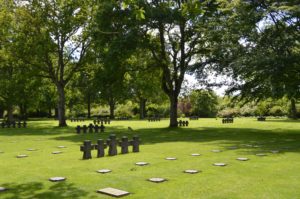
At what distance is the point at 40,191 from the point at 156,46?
22.3 meters

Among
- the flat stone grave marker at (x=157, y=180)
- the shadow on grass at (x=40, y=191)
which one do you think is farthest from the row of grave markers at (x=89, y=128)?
the flat stone grave marker at (x=157, y=180)

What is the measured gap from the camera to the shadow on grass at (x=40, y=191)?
670 centimetres

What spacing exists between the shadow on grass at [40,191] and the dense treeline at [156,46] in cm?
875

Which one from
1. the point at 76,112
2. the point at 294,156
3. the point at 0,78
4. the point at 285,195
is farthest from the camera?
the point at 76,112

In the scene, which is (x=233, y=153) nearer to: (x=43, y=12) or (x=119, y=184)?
(x=119, y=184)

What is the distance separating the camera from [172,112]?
29.3 meters

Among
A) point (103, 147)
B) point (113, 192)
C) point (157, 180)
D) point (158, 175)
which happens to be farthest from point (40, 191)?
point (103, 147)

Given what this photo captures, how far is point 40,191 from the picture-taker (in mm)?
7094

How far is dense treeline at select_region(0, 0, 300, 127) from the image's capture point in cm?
1939

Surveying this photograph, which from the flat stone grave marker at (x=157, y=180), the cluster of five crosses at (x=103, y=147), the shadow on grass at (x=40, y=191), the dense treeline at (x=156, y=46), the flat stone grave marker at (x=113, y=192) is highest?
the dense treeline at (x=156, y=46)

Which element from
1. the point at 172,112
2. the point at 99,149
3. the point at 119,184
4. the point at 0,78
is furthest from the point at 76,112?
the point at 119,184

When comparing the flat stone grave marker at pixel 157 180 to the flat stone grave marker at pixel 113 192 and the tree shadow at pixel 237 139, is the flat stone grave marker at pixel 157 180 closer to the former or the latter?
the flat stone grave marker at pixel 113 192

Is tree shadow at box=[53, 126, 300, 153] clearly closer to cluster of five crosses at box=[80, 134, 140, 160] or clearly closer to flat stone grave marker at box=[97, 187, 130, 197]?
cluster of five crosses at box=[80, 134, 140, 160]

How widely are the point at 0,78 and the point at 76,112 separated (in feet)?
120
